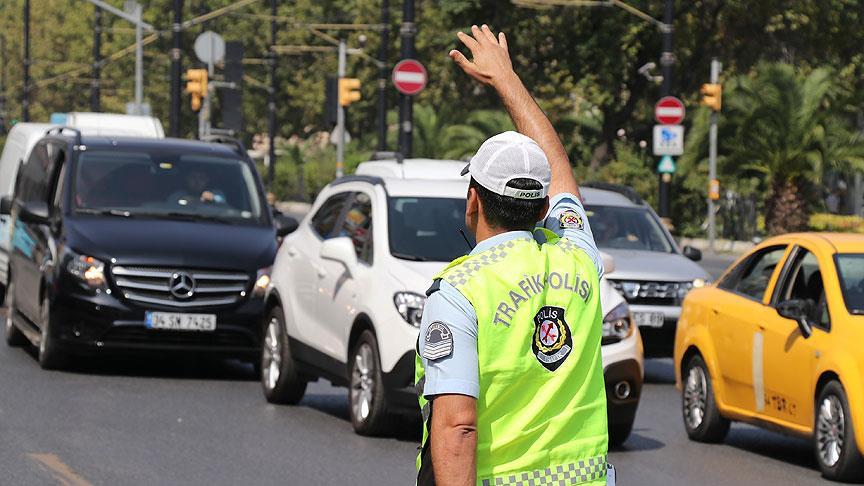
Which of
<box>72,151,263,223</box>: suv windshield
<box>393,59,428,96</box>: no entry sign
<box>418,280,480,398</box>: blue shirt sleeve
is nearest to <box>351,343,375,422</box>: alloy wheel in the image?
<box>72,151,263,223</box>: suv windshield

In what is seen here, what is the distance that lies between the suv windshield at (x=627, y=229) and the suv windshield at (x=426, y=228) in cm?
488

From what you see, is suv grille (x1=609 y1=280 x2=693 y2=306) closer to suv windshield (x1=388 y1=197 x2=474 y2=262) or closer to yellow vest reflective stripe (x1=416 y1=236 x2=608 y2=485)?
suv windshield (x1=388 y1=197 x2=474 y2=262)

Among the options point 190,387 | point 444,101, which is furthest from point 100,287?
point 444,101

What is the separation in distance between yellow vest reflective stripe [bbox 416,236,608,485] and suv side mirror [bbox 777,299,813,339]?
714cm

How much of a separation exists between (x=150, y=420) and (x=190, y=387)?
213cm

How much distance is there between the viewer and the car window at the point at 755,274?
12.2 metres

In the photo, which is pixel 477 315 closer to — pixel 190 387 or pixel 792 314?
pixel 792 314

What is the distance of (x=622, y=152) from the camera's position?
1971 inches

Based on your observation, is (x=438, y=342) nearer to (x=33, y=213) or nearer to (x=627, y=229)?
(x=33, y=213)

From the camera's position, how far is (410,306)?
11734mm

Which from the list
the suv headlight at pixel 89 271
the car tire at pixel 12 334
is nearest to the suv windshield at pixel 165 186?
the suv headlight at pixel 89 271

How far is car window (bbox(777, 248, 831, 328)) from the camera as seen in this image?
456 inches

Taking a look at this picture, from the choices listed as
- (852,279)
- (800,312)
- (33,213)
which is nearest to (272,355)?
(33,213)

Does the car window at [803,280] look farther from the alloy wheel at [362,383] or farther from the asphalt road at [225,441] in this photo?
the alloy wheel at [362,383]
